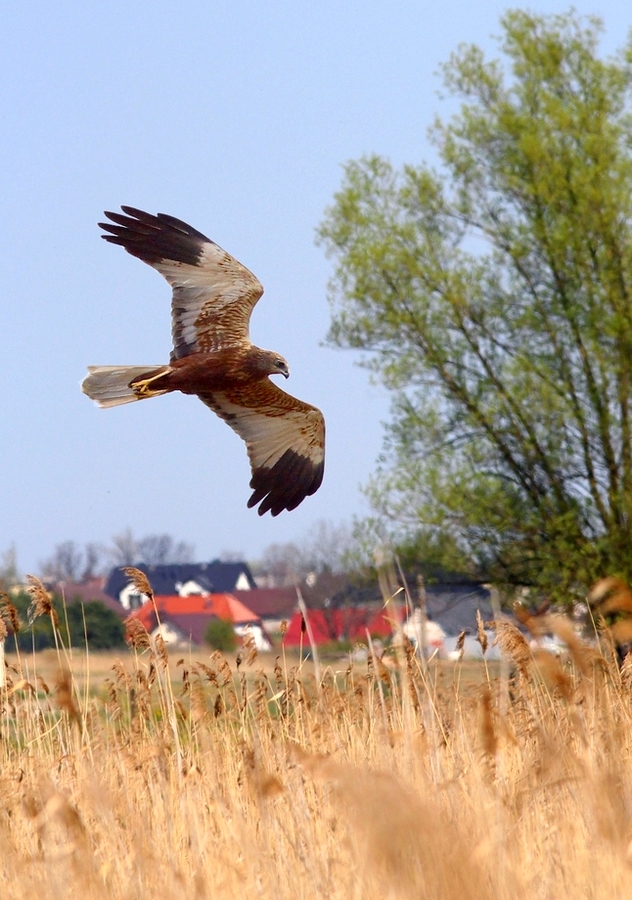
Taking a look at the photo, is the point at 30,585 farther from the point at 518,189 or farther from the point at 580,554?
the point at 518,189

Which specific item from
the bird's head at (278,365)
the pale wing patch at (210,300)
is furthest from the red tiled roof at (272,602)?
the pale wing patch at (210,300)

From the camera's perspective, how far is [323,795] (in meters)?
3.85

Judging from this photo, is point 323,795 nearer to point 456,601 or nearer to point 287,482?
point 287,482

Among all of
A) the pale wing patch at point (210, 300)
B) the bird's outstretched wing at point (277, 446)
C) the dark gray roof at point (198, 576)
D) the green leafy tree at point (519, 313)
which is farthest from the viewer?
the dark gray roof at point (198, 576)

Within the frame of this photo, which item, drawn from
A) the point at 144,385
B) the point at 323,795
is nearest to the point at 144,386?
the point at 144,385

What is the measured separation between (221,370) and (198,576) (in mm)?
35491

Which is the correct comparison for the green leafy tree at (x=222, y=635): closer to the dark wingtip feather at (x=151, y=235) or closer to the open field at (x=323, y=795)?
the open field at (x=323, y=795)

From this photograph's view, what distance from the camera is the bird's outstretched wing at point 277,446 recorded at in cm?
819

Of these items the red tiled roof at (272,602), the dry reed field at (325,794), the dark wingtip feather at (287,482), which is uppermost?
the dark wingtip feather at (287,482)

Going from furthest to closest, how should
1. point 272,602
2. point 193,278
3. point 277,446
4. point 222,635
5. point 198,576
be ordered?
point 198,576, point 272,602, point 277,446, point 193,278, point 222,635

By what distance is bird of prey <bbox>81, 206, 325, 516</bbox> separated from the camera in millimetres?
7426

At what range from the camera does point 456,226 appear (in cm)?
1684

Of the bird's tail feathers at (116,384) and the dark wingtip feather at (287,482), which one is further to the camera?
the dark wingtip feather at (287,482)

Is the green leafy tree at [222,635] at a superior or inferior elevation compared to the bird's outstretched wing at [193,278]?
inferior
